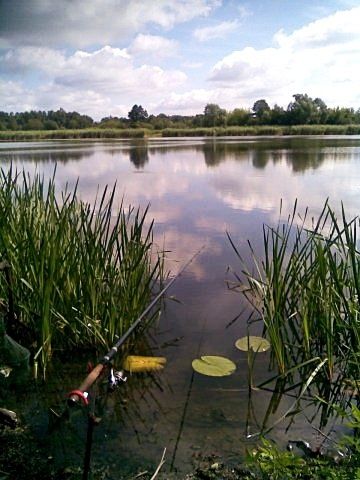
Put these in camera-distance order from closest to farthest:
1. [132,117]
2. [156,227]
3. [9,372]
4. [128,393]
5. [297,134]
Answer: [9,372] → [128,393] → [156,227] → [297,134] → [132,117]

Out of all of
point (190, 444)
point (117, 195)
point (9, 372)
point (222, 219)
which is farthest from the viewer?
point (117, 195)

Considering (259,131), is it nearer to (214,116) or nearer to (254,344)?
(214,116)

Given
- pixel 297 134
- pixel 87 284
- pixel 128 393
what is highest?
pixel 297 134

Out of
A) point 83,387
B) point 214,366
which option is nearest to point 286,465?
point 83,387

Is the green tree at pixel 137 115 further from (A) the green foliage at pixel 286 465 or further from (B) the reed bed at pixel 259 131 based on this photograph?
(A) the green foliage at pixel 286 465

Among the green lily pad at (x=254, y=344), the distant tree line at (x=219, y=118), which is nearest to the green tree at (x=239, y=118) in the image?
the distant tree line at (x=219, y=118)

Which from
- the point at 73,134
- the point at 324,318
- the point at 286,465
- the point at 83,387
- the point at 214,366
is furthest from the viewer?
the point at 73,134

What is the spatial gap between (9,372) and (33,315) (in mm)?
1089

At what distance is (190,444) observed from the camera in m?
1.95

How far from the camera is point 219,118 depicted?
41125 millimetres

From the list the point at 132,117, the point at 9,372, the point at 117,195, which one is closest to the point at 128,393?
the point at 9,372

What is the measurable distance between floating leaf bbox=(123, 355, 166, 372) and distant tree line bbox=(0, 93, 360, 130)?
3269 centimetres

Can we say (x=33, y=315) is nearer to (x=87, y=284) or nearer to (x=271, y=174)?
(x=87, y=284)

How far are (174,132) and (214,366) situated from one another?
122 ft
